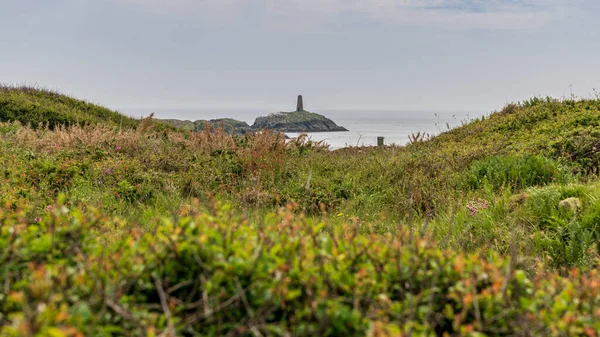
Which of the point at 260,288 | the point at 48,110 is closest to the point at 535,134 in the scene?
the point at 260,288

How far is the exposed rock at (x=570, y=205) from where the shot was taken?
5.86 metres

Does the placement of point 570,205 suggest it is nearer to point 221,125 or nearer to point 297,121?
point 221,125

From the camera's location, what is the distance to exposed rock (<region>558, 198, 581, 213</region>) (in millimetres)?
5863

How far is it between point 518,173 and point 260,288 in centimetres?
706

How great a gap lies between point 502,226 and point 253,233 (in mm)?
4645

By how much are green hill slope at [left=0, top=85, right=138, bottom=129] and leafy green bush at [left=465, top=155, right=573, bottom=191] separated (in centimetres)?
1123

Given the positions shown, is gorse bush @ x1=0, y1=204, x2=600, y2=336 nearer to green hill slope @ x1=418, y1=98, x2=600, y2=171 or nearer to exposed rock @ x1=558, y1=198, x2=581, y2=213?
exposed rock @ x1=558, y1=198, x2=581, y2=213

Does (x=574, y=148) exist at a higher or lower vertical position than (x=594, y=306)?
higher

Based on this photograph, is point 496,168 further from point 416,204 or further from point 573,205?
point 573,205

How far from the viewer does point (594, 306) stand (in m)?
2.05

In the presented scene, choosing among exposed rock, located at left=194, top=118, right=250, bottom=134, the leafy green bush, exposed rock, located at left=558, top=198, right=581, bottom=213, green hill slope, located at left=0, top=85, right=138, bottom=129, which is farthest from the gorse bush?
green hill slope, located at left=0, top=85, right=138, bottom=129

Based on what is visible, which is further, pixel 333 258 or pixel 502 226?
pixel 502 226

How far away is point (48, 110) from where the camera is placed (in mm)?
17625

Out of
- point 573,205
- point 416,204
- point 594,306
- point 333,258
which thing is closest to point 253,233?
point 333,258
